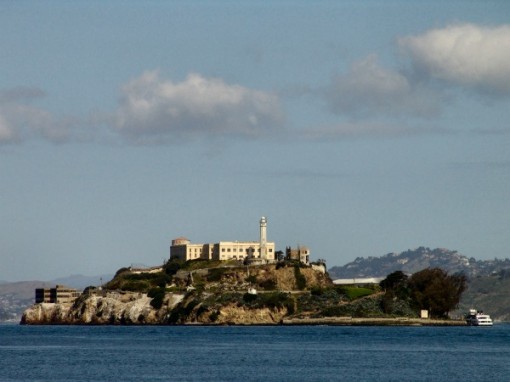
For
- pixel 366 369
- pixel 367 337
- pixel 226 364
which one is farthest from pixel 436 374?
pixel 367 337

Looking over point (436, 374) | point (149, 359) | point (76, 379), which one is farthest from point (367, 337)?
point (76, 379)

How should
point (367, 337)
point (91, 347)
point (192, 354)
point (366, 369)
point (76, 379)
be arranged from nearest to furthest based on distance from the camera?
A: point (76, 379)
point (366, 369)
point (192, 354)
point (91, 347)
point (367, 337)

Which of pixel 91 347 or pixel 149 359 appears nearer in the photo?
pixel 149 359

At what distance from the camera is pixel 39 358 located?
110 m

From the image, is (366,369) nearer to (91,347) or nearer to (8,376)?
(8,376)

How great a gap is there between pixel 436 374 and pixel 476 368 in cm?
754

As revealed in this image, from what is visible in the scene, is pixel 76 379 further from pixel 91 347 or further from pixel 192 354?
pixel 91 347

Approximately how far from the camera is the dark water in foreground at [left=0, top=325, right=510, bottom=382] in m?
88.8

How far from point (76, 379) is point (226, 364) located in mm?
18238

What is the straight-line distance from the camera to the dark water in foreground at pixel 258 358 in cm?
8881

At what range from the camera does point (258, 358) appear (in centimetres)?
10775

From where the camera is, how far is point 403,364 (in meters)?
100

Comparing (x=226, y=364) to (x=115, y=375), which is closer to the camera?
(x=115, y=375)

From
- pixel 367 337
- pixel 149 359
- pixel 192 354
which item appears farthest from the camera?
pixel 367 337
